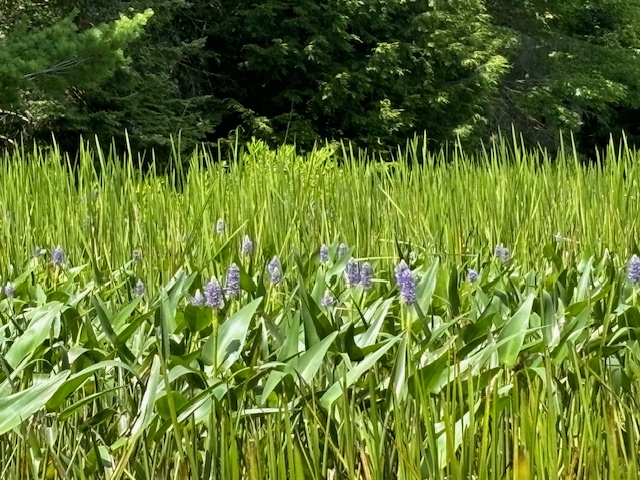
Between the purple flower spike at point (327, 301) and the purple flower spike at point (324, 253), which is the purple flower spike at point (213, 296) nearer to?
the purple flower spike at point (327, 301)

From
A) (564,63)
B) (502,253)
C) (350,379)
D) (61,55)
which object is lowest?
(564,63)

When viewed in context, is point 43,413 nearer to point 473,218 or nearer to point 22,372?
point 22,372

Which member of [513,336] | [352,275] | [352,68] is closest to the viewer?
[513,336]

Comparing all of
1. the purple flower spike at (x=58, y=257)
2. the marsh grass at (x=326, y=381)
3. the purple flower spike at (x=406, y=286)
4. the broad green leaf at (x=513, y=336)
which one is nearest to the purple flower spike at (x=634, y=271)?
the marsh grass at (x=326, y=381)

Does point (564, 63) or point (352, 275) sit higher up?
point (352, 275)

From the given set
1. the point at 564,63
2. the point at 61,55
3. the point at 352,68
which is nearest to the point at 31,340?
the point at 61,55

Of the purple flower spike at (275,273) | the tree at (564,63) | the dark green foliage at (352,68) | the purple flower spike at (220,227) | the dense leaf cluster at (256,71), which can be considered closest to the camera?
the purple flower spike at (275,273)

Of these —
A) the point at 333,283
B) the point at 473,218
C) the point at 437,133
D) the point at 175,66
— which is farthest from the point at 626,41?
the point at 333,283

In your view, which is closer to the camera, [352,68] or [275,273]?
[275,273]

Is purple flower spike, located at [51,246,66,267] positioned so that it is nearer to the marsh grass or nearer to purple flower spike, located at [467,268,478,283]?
the marsh grass

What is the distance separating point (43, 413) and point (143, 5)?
7.04 metres

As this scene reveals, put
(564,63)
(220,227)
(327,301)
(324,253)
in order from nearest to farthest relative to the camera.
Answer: (327,301), (324,253), (220,227), (564,63)

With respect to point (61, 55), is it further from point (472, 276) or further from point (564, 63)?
point (564, 63)

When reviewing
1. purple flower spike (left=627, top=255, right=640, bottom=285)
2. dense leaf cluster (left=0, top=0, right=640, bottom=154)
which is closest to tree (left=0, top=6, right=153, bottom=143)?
dense leaf cluster (left=0, top=0, right=640, bottom=154)
